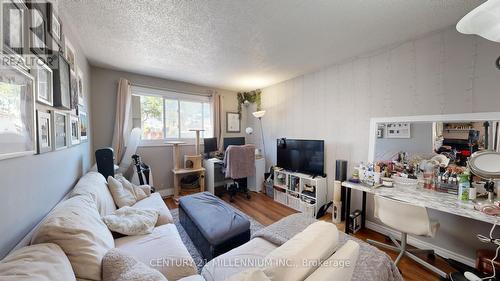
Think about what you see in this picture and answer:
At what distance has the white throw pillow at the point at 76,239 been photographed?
32.1 inches

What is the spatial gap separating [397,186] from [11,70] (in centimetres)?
321

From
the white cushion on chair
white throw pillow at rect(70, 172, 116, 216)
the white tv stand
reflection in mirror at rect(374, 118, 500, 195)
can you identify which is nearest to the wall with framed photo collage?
white throw pillow at rect(70, 172, 116, 216)

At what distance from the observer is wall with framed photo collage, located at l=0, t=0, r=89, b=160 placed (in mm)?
742

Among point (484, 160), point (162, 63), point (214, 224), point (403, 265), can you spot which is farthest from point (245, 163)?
point (484, 160)

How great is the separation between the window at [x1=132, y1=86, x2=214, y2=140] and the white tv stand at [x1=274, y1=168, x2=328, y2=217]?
1.90 metres

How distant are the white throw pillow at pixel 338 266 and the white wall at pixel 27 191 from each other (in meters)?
1.33

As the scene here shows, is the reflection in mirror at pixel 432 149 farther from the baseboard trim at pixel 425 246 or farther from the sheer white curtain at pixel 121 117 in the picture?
the sheer white curtain at pixel 121 117

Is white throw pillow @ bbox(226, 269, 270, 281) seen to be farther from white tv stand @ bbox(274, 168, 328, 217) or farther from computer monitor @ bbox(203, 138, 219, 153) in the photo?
computer monitor @ bbox(203, 138, 219, 153)

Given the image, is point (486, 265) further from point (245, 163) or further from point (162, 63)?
point (162, 63)

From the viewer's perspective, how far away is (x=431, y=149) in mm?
1958

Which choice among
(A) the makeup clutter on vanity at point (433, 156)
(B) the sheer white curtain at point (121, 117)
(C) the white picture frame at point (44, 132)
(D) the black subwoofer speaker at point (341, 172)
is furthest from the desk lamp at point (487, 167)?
(B) the sheer white curtain at point (121, 117)

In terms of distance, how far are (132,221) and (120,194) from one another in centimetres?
61

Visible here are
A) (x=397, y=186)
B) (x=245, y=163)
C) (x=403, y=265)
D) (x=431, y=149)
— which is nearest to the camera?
(x=403, y=265)

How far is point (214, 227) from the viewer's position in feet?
5.42
